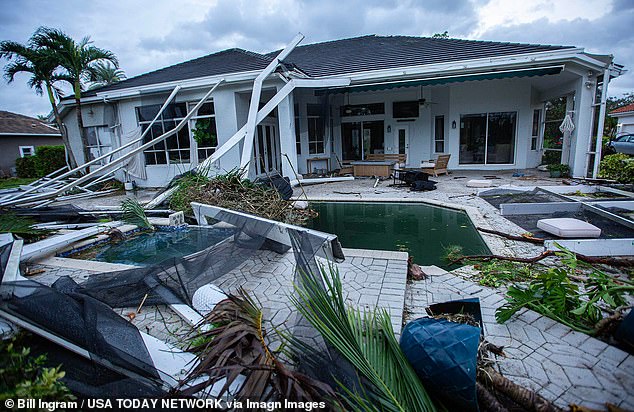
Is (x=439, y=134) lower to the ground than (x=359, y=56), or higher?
lower

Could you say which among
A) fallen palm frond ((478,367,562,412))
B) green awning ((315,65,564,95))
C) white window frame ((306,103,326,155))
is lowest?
fallen palm frond ((478,367,562,412))

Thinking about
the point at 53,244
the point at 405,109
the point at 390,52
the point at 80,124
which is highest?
the point at 390,52

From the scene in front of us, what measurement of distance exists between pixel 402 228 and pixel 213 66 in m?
10.3

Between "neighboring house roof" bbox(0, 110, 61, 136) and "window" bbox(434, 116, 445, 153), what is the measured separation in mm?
25241

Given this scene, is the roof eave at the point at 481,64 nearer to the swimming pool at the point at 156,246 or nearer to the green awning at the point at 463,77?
the green awning at the point at 463,77

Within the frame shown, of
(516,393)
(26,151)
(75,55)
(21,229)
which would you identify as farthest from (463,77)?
(26,151)

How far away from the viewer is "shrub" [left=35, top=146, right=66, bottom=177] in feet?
61.8

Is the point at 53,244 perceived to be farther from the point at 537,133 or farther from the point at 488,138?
the point at 537,133

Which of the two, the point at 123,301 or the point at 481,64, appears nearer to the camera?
the point at 123,301

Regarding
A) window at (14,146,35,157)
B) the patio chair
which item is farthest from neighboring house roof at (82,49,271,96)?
window at (14,146,35,157)

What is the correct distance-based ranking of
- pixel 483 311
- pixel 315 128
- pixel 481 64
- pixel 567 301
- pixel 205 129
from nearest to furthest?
pixel 567 301, pixel 483 311, pixel 481 64, pixel 205 129, pixel 315 128

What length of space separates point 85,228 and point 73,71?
9.62 meters

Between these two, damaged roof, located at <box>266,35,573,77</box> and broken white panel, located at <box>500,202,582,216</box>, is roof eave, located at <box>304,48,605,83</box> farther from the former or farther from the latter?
broken white panel, located at <box>500,202,582,216</box>

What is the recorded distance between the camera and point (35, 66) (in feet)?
39.7
